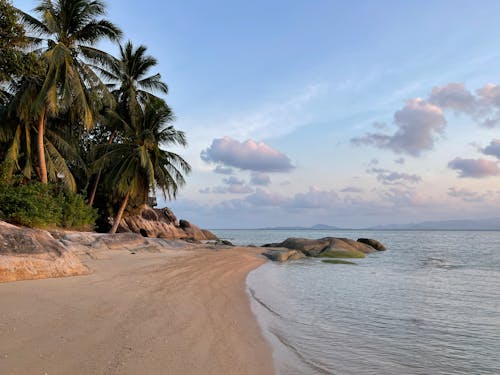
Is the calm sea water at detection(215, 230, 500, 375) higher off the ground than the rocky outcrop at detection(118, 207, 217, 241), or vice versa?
the rocky outcrop at detection(118, 207, 217, 241)

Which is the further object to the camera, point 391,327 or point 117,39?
point 117,39

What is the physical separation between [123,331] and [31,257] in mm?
4438

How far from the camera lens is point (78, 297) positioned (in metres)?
6.53

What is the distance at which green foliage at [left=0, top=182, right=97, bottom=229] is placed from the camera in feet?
53.0

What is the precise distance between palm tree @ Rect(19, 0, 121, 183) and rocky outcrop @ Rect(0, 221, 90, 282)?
46.0ft

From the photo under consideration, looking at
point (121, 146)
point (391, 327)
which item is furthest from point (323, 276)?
point (121, 146)

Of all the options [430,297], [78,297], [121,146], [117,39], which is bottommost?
[430,297]

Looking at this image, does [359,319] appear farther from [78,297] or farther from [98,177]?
[98,177]

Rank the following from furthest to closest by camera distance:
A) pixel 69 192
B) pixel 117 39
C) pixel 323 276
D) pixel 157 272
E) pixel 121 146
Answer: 1. pixel 121 146
2. pixel 117 39
3. pixel 69 192
4. pixel 323 276
5. pixel 157 272

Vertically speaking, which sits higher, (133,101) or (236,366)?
(133,101)

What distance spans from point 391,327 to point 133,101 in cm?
2574

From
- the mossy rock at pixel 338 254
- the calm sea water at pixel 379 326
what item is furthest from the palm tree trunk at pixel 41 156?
the mossy rock at pixel 338 254

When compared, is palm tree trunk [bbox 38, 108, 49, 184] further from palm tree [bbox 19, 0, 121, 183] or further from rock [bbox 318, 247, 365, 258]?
rock [bbox 318, 247, 365, 258]

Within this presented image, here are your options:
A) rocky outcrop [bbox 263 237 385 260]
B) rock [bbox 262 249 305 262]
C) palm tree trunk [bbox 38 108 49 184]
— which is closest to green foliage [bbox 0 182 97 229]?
palm tree trunk [bbox 38 108 49 184]
